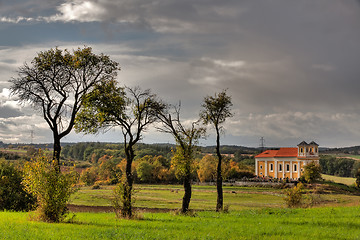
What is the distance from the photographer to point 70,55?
23406 millimetres

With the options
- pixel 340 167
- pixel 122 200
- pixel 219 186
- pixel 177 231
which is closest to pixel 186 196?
pixel 219 186

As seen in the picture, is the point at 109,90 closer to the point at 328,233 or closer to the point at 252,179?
the point at 328,233

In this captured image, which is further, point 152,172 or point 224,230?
point 152,172

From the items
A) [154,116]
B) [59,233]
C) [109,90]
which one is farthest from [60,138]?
[59,233]

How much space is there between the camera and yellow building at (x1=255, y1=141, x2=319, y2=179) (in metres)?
110

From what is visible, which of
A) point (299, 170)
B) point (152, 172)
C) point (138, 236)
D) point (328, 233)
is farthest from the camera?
point (299, 170)

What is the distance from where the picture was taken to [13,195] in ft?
92.7

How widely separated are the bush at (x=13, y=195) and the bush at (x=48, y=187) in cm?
1067

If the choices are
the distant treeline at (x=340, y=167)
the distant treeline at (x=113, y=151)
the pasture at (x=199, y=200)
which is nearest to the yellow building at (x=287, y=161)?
the distant treeline at (x=113, y=151)

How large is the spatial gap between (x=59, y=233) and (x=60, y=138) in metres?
9.73

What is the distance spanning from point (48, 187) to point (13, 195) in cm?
1212

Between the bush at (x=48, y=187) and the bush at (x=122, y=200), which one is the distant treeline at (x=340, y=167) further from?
the bush at (x=48, y=187)

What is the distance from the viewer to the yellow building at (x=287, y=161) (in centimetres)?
10969

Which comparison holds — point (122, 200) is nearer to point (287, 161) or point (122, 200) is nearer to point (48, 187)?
point (48, 187)
